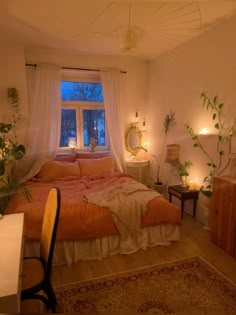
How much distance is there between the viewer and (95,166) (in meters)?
3.99

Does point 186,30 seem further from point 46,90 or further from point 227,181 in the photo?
point 46,90

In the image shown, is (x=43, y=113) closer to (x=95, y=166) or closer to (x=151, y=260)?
(x=95, y=166)

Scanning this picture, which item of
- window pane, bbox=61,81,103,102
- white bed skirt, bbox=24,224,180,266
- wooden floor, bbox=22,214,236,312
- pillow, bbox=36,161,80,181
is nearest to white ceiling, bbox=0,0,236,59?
window pane, bbox=61,81,103,102

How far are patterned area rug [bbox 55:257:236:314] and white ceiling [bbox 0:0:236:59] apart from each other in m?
2.62

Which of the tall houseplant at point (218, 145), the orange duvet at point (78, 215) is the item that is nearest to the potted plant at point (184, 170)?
the tall houseplant at point (218, 145)

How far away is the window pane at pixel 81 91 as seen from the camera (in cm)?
445

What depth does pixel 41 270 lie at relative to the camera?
1640 mm

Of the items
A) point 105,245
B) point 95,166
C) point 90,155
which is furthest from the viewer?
point 90,155

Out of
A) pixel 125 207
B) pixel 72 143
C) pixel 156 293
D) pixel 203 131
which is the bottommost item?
pixel 156 293

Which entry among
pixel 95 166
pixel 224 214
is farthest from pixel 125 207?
pixel 95 166

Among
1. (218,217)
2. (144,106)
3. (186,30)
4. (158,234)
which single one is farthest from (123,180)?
(186,30)

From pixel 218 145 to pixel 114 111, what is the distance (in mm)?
2098

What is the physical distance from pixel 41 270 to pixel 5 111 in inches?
116

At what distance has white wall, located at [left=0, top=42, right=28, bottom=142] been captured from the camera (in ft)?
12.2
